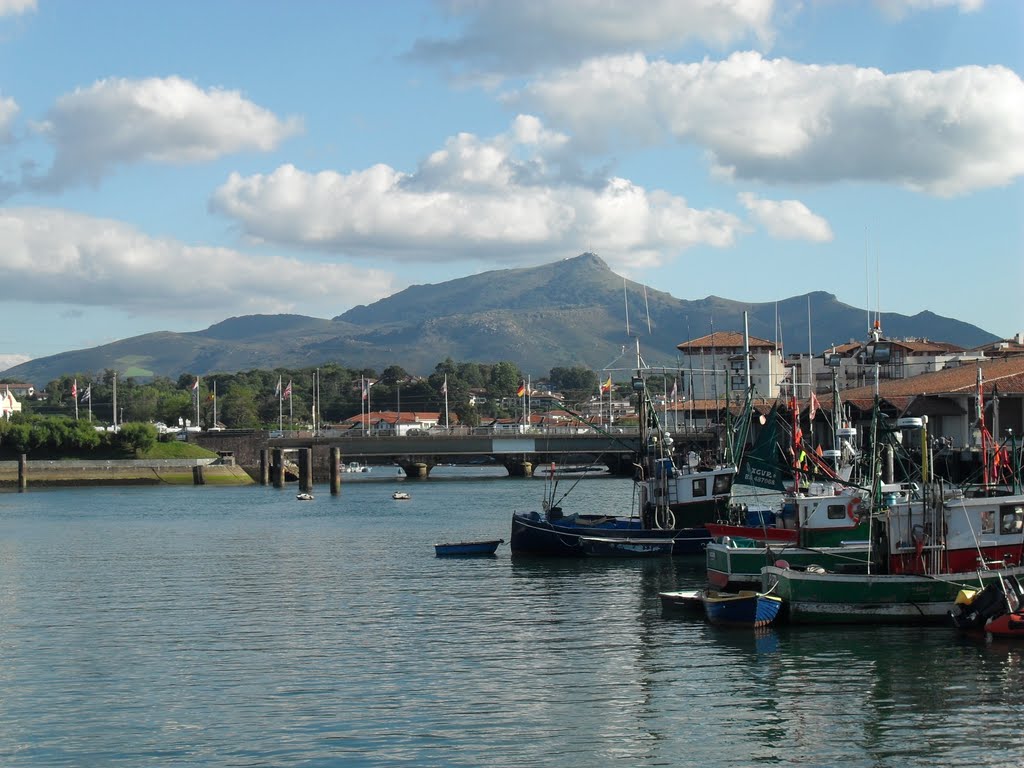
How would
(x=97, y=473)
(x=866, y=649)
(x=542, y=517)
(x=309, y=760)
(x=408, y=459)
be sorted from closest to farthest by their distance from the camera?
(x=309, y=760)
(x=866, y=649)
(x=542, y=517)
(x=97, y=473)
(x=408, y=459)

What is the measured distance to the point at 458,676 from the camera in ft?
113

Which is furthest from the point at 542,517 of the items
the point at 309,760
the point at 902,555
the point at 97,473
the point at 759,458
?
the point at 97,473

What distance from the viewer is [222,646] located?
39.8 meters

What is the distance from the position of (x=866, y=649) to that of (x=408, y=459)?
5771 inches

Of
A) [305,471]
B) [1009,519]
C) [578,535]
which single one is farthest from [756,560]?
[305,471]

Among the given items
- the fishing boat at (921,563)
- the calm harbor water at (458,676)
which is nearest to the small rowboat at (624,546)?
the calm harbor water at (458,676)

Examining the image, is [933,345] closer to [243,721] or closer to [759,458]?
[759,458]

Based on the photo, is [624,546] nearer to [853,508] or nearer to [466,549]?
[466,549]

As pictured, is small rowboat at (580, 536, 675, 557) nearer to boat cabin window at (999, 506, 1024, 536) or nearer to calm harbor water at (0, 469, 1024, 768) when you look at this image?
calm harbor water at (0, 469, 1024, 768)

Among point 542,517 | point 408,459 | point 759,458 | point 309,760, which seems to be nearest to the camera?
point 309,760

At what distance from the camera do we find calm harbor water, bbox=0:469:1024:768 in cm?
2758

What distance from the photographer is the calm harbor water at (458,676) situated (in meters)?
27.6

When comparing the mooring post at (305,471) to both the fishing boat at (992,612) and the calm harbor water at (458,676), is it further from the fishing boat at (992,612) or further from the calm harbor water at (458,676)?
the fishing boat at (992,612)

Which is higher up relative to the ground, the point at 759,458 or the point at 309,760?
the point at 759,458
